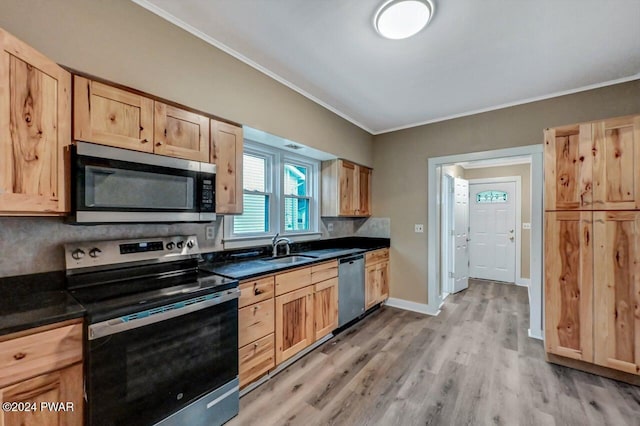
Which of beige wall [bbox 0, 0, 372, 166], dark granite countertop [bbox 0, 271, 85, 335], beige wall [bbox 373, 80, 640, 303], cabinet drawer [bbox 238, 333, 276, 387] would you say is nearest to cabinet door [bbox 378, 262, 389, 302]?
beige wall [bbox 373, 80, 640, 303]

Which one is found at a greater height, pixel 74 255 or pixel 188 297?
pixel 74 255

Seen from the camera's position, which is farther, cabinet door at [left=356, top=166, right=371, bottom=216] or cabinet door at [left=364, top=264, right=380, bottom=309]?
cabinet door at [left=356, top=166, right=371, bottom=216]

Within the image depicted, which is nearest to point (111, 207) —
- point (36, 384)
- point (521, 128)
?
point (36, 384)

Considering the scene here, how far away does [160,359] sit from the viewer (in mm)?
1393

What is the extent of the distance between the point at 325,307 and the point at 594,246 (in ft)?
8.00

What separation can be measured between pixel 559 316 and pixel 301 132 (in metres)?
3.01

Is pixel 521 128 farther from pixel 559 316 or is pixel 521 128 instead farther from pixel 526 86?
pixel 559 316

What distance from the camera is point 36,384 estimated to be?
1090 millimetres

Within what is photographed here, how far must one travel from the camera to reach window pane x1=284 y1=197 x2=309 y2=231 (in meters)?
3.29

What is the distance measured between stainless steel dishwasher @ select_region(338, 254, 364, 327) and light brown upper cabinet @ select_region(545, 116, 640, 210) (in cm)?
197

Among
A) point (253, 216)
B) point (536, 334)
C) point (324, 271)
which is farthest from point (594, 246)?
point (253, 216)

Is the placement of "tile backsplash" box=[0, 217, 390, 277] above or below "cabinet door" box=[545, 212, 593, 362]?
above

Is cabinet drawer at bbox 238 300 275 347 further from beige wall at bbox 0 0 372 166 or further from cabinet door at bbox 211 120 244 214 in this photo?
beige wall at bbox 0 0 372 166

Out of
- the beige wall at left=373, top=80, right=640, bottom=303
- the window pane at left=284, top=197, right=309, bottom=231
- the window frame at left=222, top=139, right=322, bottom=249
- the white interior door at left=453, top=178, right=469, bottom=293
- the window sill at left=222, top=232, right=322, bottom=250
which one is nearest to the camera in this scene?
the window sill at left=222, top=232, right=322, bottom=250
